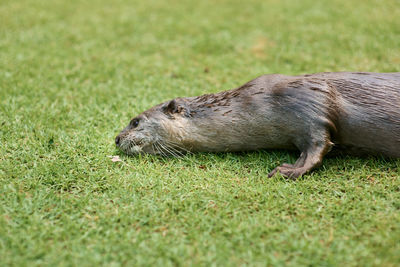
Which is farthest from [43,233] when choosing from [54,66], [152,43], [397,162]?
[152,43]

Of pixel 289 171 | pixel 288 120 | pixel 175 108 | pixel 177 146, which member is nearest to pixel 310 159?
pixel 289 171

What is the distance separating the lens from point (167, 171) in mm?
3746

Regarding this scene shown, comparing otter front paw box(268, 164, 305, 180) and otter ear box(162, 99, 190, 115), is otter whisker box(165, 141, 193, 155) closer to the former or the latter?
otter ear box(162, 99, 190, 115)

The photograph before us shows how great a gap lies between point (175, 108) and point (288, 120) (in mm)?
1146

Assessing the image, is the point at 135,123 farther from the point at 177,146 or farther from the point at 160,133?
the point at 177,146

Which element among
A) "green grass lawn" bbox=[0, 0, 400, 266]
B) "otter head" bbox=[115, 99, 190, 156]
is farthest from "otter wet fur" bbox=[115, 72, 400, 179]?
"green grass lawn" bbox=[0, 0, 400, 266]

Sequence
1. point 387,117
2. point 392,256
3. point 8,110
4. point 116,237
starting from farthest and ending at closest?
point 8,110 < point 387,117 < point 116,237 < point 392,256

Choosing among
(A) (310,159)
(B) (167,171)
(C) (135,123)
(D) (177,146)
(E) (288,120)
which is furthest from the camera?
(C) (135,123)

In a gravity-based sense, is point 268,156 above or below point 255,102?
below

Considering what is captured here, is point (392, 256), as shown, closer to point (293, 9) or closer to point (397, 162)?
point (397, 162)

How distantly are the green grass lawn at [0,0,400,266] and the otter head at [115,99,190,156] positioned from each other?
0.37 ft

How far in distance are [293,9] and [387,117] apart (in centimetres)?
528

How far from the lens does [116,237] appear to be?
2883mm

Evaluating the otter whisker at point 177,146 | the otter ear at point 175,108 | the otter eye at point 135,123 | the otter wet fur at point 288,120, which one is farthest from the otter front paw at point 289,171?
the otter eye at point 135,123
